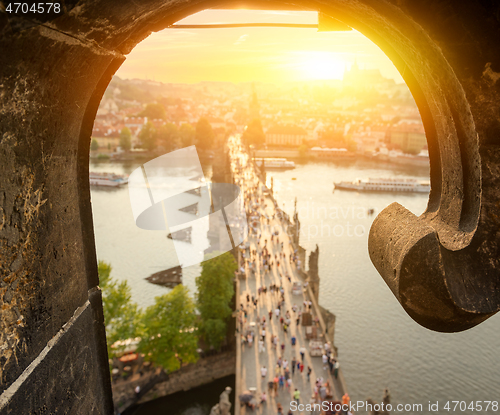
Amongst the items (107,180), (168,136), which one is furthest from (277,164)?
(107,180)

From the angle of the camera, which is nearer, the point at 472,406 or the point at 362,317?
the point at 472,406

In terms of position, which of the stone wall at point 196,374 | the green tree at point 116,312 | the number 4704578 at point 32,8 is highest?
the number 4704578 at point 32,8

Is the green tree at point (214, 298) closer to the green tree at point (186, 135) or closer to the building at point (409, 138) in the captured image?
the green tree at point (186, 135)

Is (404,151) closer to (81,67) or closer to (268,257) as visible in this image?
(268,257)

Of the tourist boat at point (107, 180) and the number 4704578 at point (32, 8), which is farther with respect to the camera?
the tourist boat at point (107, 180)

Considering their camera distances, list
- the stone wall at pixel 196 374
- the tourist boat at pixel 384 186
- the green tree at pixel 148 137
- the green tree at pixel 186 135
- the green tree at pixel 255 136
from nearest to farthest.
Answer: the stone wall at pixel 196 374 → the tourist boat at pixel 384 186 → the green tree at pixel 148 137 → the green tree at pixel 186 135 → the green tree at pixel 255 136

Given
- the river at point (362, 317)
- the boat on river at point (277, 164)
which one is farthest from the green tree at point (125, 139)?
the river at point (362, 317)

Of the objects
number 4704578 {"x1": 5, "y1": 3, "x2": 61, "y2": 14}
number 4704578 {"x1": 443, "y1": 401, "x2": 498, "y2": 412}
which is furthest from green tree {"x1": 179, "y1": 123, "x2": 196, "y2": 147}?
number 4704578 {"x1": 5, "y1": 3, "x2": 61, "y2": 14}

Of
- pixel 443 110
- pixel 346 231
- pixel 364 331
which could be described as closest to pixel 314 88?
pixel 346 231

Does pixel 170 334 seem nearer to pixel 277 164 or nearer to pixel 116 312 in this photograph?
pixel 116 312
